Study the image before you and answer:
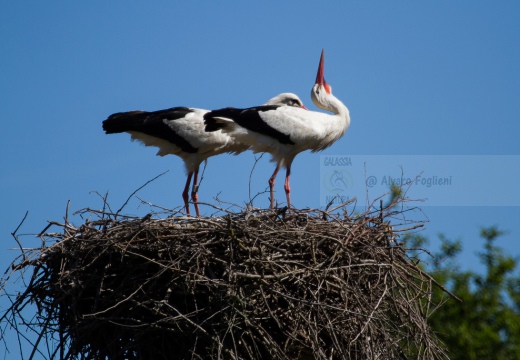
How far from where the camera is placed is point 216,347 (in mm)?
6406

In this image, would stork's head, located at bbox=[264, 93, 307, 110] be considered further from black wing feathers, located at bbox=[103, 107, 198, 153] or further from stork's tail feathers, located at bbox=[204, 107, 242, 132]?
black wing feathers, located at bbox=[103, 107, 198, 153]

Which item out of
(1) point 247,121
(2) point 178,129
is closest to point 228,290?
(1) point 247,121

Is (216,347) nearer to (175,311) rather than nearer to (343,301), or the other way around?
(175,311)

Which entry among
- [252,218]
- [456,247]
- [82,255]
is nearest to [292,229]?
[252,218]

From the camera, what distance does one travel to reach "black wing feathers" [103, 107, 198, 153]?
33.7 feet

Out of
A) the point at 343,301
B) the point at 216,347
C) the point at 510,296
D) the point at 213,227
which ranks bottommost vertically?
the point at 216,347

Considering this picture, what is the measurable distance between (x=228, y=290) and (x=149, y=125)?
4339 mm

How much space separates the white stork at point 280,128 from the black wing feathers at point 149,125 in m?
0.71

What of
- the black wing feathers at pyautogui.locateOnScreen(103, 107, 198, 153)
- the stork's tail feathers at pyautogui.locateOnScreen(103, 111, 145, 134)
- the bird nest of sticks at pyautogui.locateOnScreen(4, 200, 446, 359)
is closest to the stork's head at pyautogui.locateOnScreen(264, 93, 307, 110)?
the black wing feathers at pyautogui.locateOnScreen(103, 107, 198, 153)

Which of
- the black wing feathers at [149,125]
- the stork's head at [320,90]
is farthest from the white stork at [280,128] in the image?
the black wing feathers at [149,125]

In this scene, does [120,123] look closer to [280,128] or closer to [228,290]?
[280,128]

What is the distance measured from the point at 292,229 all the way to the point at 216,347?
107cm

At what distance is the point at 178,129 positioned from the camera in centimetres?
1027

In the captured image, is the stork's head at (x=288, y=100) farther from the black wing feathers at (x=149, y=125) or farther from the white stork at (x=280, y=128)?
the black wing feathers at (x=149, y=125)
